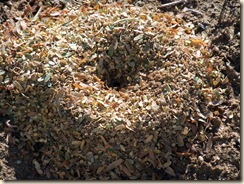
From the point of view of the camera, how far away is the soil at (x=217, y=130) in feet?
11.1

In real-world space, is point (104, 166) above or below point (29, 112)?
below

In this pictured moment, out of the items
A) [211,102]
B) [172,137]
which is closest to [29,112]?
[172,137]

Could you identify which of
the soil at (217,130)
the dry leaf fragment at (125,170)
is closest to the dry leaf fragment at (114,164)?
the dry leaf fragment at (125,170)

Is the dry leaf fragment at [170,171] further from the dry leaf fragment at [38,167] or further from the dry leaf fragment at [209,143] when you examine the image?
the dry leaf fragment at [38,167]

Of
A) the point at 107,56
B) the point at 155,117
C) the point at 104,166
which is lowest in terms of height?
the point at 104,166

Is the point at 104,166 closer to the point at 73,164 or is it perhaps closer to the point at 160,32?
the point at 73,164

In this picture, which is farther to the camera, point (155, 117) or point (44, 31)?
point (44, 31)

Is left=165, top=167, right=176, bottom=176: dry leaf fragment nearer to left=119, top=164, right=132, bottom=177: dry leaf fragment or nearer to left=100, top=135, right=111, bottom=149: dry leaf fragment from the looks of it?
left=119, top=164, right=132, bottom=177: dry leaf fragment

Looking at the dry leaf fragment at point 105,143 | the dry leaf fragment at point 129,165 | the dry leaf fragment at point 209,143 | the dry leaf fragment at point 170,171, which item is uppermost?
the dry leaf fragment at point 105,143

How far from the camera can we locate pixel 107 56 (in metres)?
3.58

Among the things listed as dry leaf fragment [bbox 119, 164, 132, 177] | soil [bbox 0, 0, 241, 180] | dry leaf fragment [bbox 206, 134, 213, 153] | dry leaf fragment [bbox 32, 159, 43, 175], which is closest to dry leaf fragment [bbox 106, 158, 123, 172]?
dry leaf fragment [bbox 119, 164, 132, 177]

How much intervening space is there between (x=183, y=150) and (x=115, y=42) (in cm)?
74

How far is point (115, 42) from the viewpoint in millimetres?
3604

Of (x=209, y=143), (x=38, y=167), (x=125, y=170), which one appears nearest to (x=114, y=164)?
(x=125, y=170)
